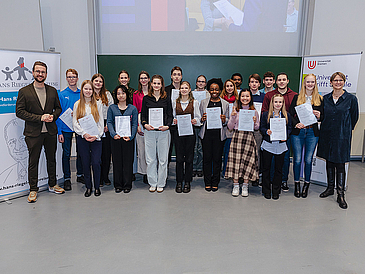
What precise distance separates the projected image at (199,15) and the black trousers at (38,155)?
9.82 feet

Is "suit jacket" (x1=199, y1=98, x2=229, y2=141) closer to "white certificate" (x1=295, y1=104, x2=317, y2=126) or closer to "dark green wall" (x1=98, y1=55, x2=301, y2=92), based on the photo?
"white certificate" (x1=295, y1=104, x2=317, y2=126)

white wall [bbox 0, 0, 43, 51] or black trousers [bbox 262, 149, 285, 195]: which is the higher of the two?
white wall [bbox 0, 0, 43, 51]

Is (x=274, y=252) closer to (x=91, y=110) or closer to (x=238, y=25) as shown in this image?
(x=91, y=110)

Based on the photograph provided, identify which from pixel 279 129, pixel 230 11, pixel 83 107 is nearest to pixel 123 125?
pixel 83 107

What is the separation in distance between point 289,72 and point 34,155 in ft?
16.6

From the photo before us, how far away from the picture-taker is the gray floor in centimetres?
229

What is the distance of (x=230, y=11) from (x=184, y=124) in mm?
3195

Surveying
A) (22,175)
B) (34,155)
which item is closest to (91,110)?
(34,155)

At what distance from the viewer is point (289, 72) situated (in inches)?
214

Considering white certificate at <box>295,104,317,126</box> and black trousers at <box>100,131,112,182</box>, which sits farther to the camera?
black trousers at <box>100,131,112,182</box>

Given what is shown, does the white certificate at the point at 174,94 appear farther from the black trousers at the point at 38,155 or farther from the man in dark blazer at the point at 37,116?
the black trousers at the point at 38,155

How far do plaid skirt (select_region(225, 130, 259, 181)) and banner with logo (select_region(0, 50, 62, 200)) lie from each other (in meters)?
2.98

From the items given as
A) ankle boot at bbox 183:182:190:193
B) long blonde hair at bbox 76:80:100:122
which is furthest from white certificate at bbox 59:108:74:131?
ankle boot at bbox 183:182:190:193

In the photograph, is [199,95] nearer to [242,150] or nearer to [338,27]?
[242,150]
